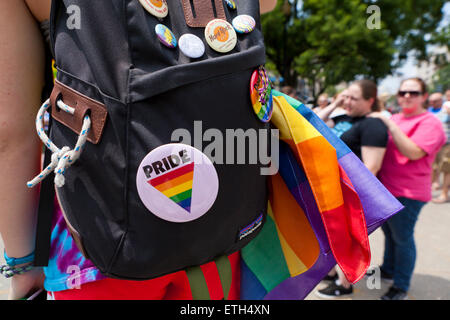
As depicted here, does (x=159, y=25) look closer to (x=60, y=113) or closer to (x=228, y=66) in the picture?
(x=228, y=66)

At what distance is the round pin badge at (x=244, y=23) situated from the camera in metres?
0.77

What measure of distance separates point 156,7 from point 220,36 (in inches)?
5.8

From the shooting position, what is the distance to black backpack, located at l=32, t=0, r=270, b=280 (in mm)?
664

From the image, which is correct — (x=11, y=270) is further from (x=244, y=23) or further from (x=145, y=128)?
(x=244, y=23)

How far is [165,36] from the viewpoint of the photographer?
2.23 ft

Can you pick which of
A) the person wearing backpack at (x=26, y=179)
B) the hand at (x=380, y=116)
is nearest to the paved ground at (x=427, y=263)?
the hand at (x=380, y=116)

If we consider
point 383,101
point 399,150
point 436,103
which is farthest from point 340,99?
point 436,103

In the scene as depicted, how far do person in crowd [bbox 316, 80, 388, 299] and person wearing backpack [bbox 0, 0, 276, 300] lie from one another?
2.01m

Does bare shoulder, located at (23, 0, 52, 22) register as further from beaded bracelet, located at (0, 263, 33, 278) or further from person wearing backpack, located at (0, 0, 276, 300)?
beaded bracelet, located at (0, 263, 33, 278)

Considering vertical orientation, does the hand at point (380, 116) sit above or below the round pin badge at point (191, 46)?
below

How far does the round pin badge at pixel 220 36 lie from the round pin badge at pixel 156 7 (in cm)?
10

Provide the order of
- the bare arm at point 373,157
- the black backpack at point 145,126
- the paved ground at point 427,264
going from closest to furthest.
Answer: the black backpack at point 145,126 → the bare arm at point 373,157 → the paved ground at point 427,264

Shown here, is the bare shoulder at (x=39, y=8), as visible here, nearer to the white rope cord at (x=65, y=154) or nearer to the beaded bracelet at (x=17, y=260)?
the white rope cord at (x=65, y=154)

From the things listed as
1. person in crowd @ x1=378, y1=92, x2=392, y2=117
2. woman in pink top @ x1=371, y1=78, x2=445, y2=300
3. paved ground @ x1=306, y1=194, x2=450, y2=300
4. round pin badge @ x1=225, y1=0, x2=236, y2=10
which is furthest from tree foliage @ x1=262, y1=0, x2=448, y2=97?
round pin badge @ x1=225, y1=0, x2=236, y2=10
